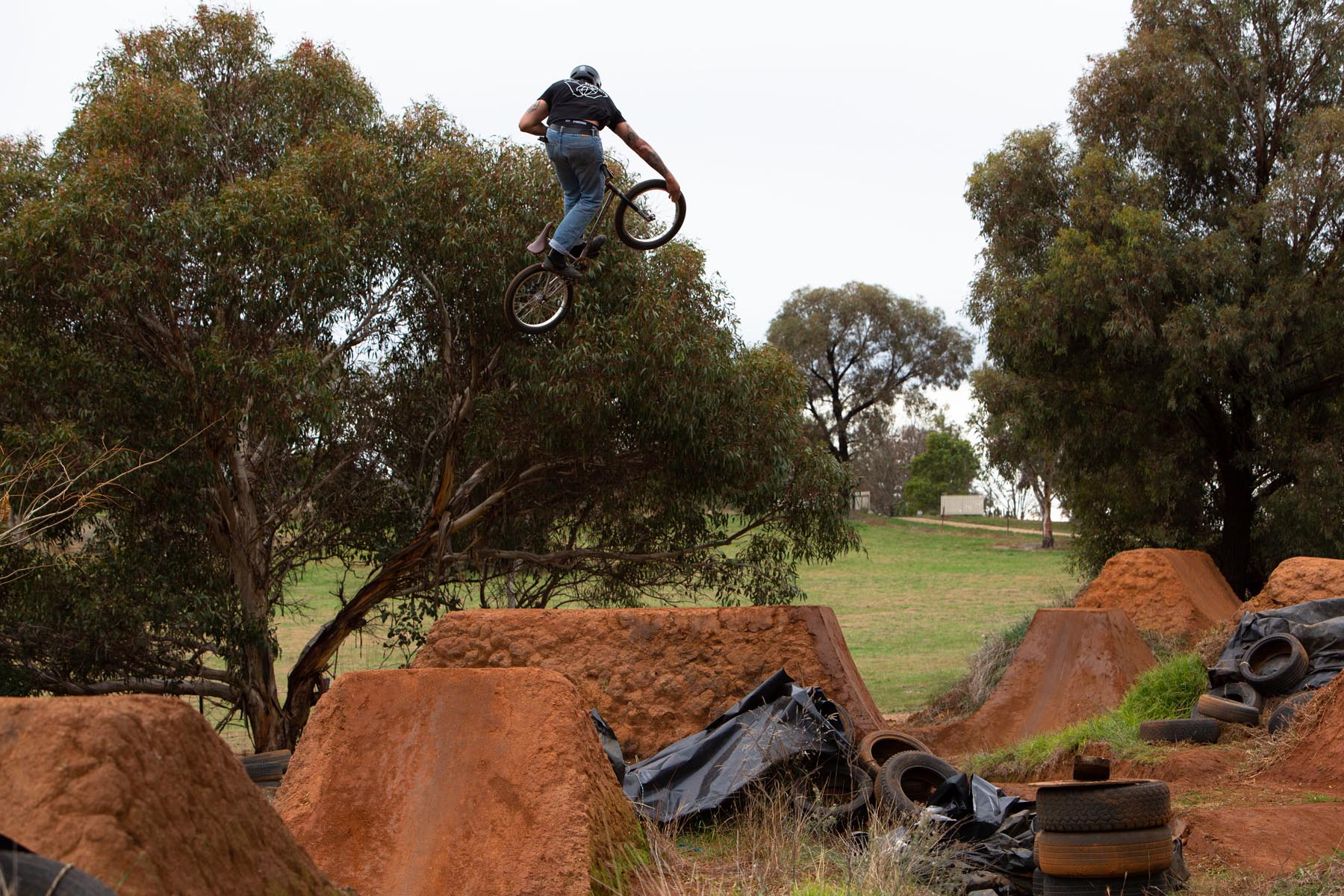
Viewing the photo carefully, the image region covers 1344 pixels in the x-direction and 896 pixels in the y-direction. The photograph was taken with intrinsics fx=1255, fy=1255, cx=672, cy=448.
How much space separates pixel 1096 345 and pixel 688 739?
38.6 ft

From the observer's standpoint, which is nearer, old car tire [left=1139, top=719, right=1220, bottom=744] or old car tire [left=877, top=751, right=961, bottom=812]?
old car tire [left=877, top=751, right=961, bottom=812]

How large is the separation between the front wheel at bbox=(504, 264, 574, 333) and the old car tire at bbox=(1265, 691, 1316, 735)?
6.02 meters

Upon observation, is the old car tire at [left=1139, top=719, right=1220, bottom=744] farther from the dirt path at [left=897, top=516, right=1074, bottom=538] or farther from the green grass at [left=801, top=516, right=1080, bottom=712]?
the dirt path at [left=897, top=516, right=1074, bottom=538]

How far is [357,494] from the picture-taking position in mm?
15086

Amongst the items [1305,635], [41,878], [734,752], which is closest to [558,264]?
[734,752]

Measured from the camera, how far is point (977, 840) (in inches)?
254

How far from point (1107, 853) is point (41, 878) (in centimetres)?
430

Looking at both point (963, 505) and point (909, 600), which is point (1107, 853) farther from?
point (963, 505)

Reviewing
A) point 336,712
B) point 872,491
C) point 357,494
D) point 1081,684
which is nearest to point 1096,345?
point 1081,684

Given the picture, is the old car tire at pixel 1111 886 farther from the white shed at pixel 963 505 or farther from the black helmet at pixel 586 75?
the white shed at pixel 963 505

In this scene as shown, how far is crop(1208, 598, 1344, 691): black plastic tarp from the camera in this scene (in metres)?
9.38

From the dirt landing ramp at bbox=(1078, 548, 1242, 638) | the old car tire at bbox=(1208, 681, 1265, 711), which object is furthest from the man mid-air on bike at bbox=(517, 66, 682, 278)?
the dirt landing ramp at bbox=(1078, 548, 1242, 638)

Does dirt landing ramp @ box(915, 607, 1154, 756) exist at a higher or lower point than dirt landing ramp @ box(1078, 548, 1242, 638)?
lower

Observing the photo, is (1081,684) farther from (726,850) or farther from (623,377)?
(726,850)
